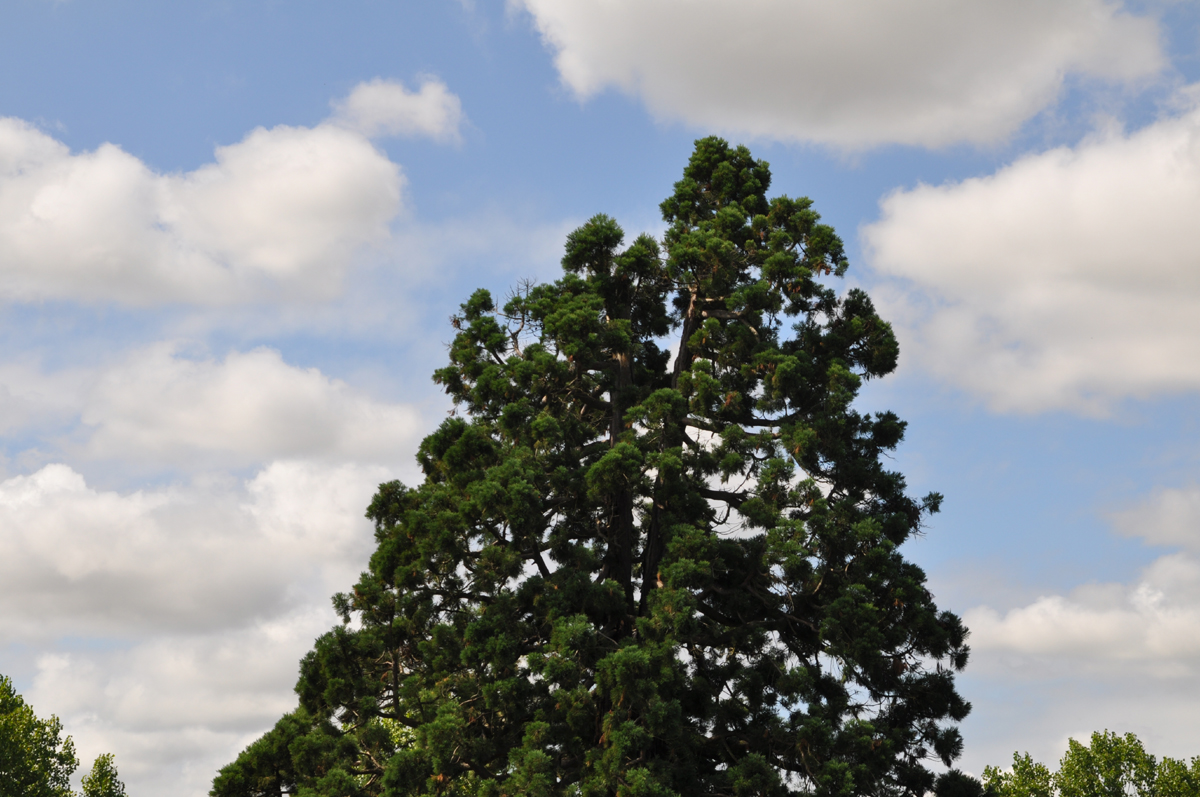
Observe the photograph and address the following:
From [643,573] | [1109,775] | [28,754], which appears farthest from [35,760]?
[1109,775]

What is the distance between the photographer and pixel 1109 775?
38469 mm

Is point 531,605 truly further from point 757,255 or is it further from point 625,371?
point 757,255

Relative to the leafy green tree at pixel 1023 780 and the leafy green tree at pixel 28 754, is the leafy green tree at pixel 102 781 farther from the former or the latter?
the leafy green tree at pixel 1023 780

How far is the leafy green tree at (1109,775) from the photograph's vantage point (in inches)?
1492

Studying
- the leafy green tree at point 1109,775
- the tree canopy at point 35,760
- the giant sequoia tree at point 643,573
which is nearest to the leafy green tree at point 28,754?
the tree canopy at point 35,760

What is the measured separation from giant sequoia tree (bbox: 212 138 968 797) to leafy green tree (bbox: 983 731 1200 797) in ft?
80.9

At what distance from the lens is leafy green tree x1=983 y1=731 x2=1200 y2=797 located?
37.9 m

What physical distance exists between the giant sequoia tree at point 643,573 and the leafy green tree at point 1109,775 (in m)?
24.7

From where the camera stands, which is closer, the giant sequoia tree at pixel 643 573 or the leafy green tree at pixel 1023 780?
the giant sequoia tree at pixel 643 573

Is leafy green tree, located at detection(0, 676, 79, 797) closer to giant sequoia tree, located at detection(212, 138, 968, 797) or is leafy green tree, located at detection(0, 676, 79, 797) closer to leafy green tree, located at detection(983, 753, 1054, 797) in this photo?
giant sequoia tree, located at detection(212, 138, 968, 797)

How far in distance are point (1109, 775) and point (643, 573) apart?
1103 inches

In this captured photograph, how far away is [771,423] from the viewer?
753 inches

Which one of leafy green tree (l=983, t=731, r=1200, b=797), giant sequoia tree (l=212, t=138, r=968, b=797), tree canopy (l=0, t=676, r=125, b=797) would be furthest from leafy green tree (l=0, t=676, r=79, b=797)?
leafy green tree (l=983, t=731, r=1200, b=797)

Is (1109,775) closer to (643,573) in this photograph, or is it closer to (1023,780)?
(1023,780)
